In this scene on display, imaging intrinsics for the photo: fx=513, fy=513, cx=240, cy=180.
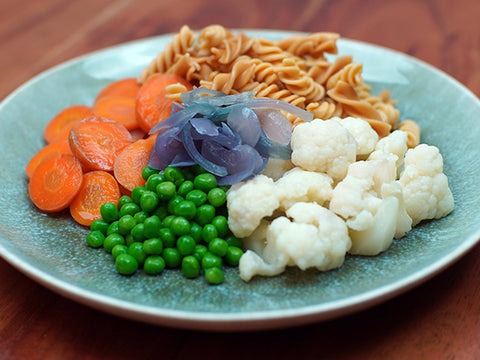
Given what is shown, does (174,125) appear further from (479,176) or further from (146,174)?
(479,176)

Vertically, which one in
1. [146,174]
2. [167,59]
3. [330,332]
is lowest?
[330,332]

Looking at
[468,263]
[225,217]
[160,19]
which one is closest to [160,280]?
[225,217]

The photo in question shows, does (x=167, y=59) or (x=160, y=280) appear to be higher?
(x=167, y=59)

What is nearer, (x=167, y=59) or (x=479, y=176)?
(x=479, y=176)

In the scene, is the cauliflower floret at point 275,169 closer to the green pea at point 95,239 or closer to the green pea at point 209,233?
the green pea at point 209,233

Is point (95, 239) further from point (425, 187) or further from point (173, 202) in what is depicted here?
point (425, 187)

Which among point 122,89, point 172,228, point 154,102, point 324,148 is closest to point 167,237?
point 172,228

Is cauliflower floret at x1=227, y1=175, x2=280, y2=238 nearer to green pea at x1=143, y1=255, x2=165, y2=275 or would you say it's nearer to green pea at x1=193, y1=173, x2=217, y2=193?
green pea at x1=193, y1=173, x2=217, y2=193

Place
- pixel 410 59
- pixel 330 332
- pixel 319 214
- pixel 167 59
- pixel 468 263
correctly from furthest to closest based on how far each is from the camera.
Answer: pixel 410 59, pixel 167 59, pixel 468 263, pixel 319 214, pixel 330 332
